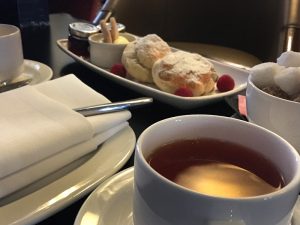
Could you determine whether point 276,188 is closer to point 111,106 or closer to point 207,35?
point 111,106

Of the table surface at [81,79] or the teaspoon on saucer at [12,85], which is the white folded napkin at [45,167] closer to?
the table surface at [81,79]

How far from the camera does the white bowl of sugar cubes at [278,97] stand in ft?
1.64

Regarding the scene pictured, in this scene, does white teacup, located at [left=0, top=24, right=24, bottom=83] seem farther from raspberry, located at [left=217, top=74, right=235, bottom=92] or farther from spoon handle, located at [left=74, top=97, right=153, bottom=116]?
raspberry, located at [left=217, top=74, right=235, bottom=92]

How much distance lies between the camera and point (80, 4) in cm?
276

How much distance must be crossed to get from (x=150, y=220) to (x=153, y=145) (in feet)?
0.24

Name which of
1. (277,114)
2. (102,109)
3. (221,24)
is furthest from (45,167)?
(221,24)

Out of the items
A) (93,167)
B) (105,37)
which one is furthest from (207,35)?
(93,167)

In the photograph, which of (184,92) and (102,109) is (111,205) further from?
(184,92)

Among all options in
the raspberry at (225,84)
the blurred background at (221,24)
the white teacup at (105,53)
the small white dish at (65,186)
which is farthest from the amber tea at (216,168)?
the blurred background at (221,24)

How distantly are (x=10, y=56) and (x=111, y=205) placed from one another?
46cm

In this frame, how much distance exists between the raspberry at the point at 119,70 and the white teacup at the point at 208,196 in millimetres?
494

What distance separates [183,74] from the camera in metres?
0.77

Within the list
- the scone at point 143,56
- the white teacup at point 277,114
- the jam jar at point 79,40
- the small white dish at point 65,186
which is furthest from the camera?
the jam jar at point 79,40

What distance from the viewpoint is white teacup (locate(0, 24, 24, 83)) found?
0.73m
